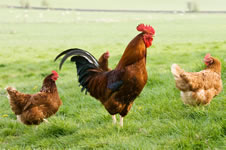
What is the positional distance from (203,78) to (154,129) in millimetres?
1387

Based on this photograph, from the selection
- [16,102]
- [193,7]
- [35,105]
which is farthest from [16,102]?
[193,7]

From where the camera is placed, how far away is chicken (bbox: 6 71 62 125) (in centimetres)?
511

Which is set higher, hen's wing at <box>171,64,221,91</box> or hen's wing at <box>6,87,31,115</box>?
hen's wing at <box>171,64,221,91</box>

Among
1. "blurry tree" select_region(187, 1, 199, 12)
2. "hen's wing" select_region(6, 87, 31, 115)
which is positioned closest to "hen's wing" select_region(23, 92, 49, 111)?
"hen's wing" select_region(6, 87, 31, 115)

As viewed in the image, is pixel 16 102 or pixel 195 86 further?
pixel 16 102

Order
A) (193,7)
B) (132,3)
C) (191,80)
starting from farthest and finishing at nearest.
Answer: (132,3) < (193,7) < (191,80)

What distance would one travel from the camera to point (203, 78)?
4.95m

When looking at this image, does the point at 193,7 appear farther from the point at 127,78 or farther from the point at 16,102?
the point at 127,78

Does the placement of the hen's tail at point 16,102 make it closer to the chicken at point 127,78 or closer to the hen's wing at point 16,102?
the hen's wing at point 16,102

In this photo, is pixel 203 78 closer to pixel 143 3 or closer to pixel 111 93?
pixel 111 93

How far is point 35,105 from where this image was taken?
518 cm

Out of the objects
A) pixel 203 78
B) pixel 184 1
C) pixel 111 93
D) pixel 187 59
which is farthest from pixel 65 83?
pixel 184 1

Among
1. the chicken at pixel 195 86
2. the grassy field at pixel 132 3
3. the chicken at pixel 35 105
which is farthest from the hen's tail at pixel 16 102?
the grassy field at pixel 132 3

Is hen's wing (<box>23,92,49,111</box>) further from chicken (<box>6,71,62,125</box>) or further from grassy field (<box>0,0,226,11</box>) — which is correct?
grassy field (<box>0,0,226,11</box>)
